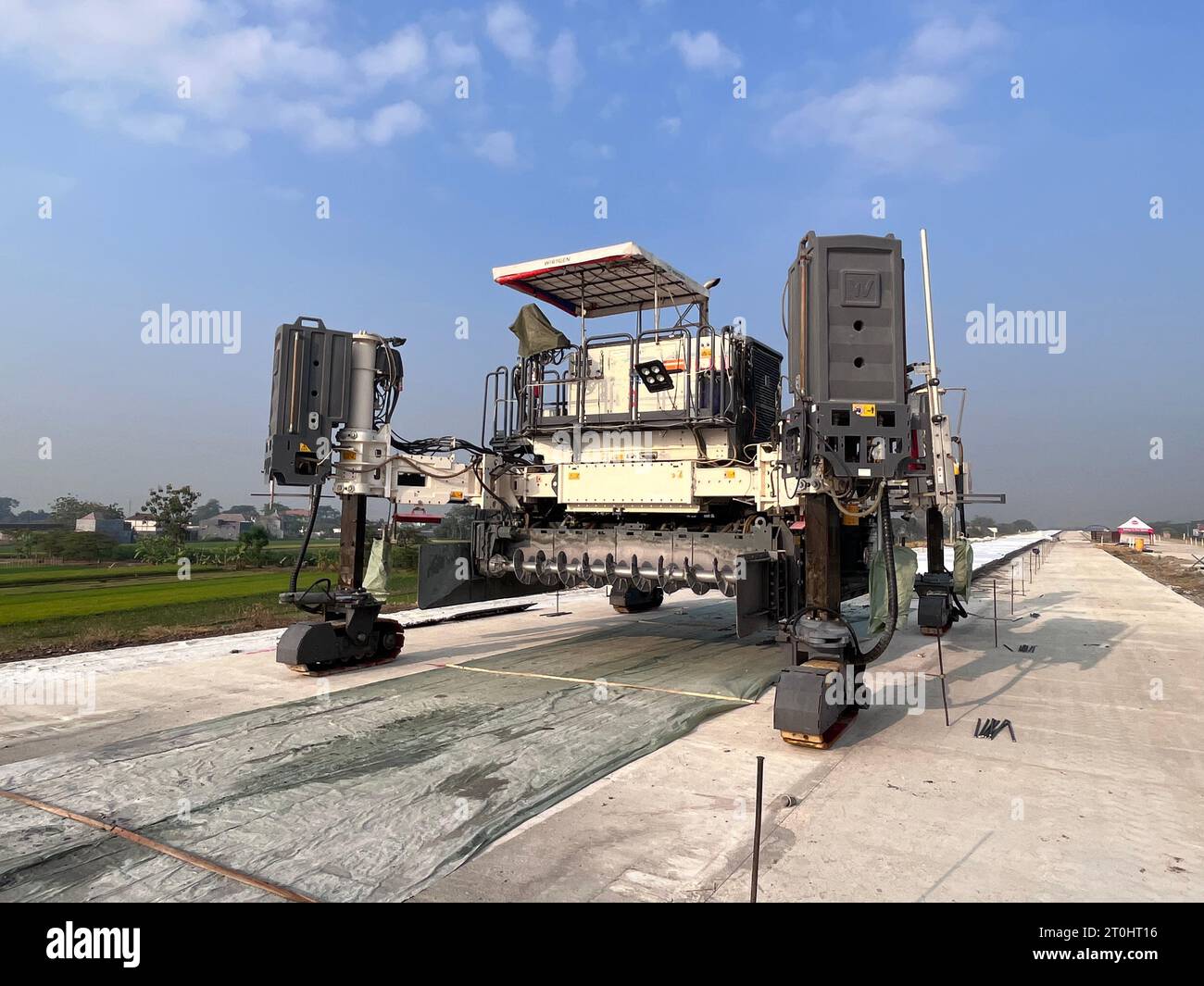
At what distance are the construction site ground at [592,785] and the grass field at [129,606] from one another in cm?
294

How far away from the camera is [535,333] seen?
1073 centimetres

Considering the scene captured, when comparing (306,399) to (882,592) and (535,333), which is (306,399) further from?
(882,592)

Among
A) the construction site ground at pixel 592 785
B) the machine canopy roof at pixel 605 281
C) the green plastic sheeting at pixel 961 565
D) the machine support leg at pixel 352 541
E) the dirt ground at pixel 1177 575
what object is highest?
the machine canopy roof at pixel 605 281

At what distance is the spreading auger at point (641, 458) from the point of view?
A: 6547mm

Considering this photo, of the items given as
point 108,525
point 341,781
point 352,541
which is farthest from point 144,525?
point 341,781

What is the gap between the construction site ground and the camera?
12.6 ft

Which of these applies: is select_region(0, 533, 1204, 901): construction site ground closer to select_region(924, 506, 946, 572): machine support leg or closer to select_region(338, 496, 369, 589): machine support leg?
select_region(338, 496, 369, 589): machine support leg

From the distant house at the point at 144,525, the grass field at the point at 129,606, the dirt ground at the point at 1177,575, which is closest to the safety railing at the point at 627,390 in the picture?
the grass field at the point at 129,606

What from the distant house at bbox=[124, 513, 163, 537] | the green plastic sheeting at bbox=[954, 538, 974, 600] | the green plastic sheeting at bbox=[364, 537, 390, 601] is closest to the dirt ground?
the green plastic sheeting at bbox=[954, 538, 974, 600]

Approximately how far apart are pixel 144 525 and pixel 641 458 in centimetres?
9122

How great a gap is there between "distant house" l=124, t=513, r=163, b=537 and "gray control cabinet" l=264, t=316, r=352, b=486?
1691 inches

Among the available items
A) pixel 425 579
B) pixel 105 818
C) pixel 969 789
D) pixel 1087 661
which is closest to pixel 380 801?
pixel 105 818

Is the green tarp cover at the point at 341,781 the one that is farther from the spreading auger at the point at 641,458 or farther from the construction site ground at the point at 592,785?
the spreading auger at the point at 641,458
